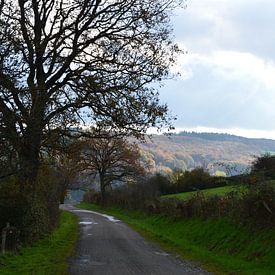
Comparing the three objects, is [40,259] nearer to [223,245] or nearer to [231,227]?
[223,245]

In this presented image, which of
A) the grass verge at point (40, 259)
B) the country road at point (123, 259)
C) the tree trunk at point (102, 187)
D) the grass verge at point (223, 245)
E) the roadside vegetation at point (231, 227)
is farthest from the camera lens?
the tree trunk at point (102, 187)

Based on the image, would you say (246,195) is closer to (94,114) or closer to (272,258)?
(272,258)

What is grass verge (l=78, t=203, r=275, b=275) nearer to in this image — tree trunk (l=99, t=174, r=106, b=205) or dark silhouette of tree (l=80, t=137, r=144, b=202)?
dark silhouette of tree (l=80, t=137, r=144, b=202)

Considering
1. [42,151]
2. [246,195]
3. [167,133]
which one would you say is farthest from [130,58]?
[246,195]

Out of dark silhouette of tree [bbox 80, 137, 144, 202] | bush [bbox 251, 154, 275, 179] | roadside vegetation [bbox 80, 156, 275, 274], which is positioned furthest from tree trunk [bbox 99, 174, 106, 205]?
bush [bbox 251, 154, 275, 179]

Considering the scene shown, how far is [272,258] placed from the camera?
15.7 meters

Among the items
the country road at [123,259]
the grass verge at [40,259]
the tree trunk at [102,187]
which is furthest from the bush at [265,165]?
the tree trunk at [102,187]

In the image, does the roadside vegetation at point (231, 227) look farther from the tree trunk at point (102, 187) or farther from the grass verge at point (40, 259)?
the tree trunk at point (102, 187)

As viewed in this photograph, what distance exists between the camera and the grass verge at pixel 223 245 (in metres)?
15.7

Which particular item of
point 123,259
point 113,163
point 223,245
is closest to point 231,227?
point 223,245

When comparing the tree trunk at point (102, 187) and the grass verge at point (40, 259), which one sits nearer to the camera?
the grass verge at point (40, 259)

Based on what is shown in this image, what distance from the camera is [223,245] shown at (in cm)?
1981

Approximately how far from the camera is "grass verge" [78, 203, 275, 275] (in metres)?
15.7

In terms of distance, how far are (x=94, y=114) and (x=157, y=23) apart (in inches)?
222
